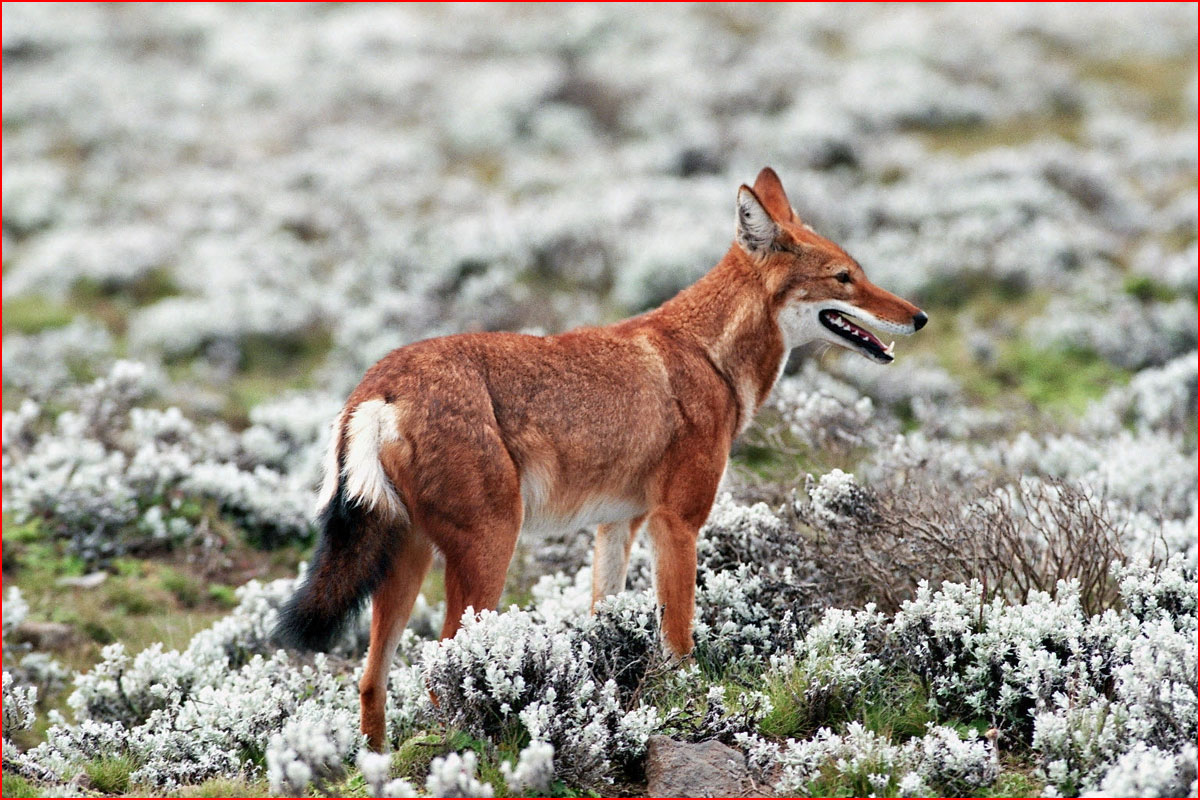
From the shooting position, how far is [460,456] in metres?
4.31

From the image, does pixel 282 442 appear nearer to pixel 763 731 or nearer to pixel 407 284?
pixel 407 284

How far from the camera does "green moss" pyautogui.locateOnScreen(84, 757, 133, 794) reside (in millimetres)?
4457

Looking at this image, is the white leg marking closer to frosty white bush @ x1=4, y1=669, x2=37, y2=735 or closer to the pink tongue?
the pink tongue

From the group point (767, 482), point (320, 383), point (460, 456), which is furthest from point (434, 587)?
point (320, 383)

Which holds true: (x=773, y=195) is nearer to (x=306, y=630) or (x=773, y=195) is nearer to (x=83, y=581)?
(x=306, y=630)

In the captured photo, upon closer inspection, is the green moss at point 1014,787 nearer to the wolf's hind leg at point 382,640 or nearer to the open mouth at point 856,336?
the open mouth at point 856,336

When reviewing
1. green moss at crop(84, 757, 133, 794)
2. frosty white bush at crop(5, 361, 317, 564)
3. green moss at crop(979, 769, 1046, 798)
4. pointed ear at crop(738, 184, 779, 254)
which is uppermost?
pointed ear at crop(738, 184, 779, 254)

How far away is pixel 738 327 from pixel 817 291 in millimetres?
393

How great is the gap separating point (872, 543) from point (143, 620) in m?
3.96

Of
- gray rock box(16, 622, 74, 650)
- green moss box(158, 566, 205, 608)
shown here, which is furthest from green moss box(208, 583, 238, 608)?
gray rock box(16, 622, 74, 650)

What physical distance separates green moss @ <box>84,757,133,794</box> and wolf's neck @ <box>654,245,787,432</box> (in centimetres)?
294

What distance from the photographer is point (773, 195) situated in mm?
5723

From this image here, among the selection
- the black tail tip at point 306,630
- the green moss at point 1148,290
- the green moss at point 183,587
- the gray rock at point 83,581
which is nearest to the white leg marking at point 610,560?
the black tail tip at point 306,630

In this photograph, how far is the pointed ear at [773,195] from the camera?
5605 millimetres
